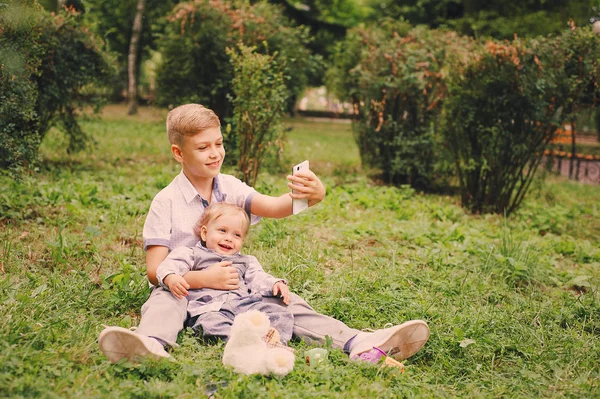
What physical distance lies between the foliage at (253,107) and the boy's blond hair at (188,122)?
346 centimetres

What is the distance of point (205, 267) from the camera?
3.08 m

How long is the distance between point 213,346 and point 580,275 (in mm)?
3248

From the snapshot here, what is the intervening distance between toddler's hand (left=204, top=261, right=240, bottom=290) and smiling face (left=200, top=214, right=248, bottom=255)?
0.40ft

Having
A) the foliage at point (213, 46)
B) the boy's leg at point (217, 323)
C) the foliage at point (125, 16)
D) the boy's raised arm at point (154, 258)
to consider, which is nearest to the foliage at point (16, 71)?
the boy's raised arm at point (154, 258)

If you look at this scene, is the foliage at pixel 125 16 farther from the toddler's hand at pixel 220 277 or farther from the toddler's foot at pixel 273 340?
the toddler's foot at pixel 273 340

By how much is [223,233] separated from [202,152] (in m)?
0.47

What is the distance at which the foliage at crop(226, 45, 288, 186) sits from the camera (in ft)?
21.9

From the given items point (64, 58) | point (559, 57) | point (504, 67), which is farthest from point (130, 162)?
A: point (559, 57)

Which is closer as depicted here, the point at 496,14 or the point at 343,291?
the point at 343,291

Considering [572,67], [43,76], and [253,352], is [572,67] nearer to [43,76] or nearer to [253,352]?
[253,352]

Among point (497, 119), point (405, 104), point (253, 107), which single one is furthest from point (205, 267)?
point (405, 104)

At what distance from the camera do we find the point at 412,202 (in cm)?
737

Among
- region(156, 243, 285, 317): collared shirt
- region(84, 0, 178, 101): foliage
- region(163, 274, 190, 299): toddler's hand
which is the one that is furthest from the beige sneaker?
region(84, 0, 178, 101): foliage

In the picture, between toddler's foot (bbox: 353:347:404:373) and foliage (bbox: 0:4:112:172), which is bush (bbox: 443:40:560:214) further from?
foliage (bbox: 0:4:112:172)
